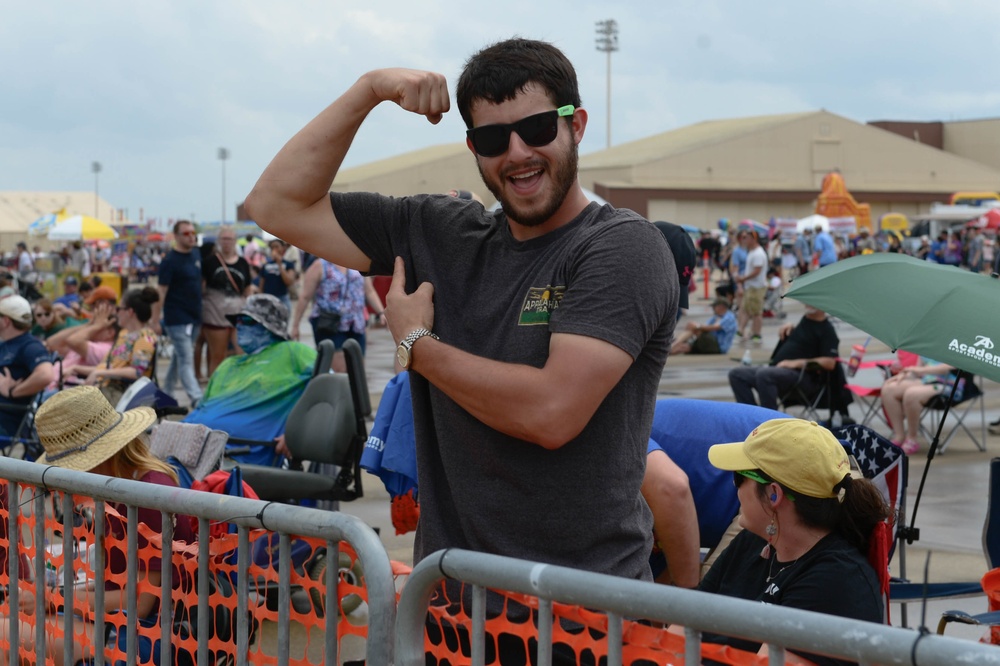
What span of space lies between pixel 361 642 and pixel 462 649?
119 inches

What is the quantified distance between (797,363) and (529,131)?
889 centimetres

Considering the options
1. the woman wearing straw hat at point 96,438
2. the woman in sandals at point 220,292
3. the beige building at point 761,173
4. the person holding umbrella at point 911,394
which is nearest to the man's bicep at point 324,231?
the woman wearing straw hat at point 96,438

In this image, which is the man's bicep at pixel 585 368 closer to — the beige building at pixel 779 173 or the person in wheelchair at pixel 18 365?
the person in wheelchair at pixel 18 365

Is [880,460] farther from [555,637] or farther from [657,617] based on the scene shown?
[657,617]

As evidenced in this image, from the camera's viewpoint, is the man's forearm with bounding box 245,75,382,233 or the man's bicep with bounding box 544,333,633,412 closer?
the man's bicep with bounding box 544,333,633,412

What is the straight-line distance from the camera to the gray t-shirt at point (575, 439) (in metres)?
2.42

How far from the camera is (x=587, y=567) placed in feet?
8.00

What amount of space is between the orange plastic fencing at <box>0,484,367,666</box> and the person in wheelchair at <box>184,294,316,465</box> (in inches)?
143

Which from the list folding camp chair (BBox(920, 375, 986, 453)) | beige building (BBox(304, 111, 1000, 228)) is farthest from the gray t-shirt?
beige building (BBox(304, 111, 1000, 228))

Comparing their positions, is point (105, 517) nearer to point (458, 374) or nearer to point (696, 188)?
point (458, 374)

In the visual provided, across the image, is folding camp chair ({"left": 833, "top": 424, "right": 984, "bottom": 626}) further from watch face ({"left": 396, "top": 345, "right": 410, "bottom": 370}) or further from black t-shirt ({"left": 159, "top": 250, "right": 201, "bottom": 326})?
black t-shirt ({"left": 159, "top": 250, "right": 201, "bottom": 326})

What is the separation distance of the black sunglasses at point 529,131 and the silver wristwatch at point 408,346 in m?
0.39

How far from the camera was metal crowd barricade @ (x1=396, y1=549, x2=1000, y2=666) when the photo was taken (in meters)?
1.69

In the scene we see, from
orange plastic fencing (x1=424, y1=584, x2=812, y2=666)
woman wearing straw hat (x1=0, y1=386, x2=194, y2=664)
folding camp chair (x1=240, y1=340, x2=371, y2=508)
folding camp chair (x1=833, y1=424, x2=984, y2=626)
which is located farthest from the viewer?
folding camp chair (x1=240, y1=340, x2=371, y2=508)
